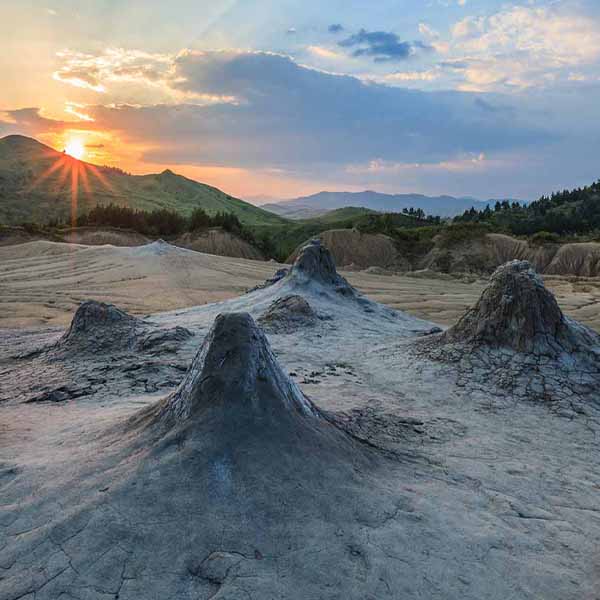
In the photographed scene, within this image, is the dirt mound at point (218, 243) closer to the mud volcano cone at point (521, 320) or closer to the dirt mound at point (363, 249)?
the dirt mound at point (363, 249)

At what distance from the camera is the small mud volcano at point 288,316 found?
782cm

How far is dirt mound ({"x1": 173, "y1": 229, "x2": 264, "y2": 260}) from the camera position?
31.0 m

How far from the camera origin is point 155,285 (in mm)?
15289

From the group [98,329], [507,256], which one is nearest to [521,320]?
[98,329]

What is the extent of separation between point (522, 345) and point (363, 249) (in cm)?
2753

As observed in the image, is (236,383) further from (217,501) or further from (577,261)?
(577,261)

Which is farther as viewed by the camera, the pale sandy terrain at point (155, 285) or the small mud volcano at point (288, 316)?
the pale sandy terrain at point (155, 285)

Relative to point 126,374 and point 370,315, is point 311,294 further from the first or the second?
point 126,374

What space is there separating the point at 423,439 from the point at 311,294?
223 inches

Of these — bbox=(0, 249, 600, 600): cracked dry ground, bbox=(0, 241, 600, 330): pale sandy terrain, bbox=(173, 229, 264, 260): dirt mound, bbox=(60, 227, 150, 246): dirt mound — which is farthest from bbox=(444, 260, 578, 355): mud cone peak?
bbox=(60, 227, 150, 246): dirt mound

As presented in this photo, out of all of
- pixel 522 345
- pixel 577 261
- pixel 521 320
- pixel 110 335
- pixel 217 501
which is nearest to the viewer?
pixel 217 501

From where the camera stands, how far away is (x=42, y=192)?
207ft

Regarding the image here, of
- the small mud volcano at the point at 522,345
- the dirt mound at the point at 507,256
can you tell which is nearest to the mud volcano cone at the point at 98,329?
the small mud volcano at the point at 522,345

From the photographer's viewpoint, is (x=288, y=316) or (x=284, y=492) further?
(x=288, y=316)
